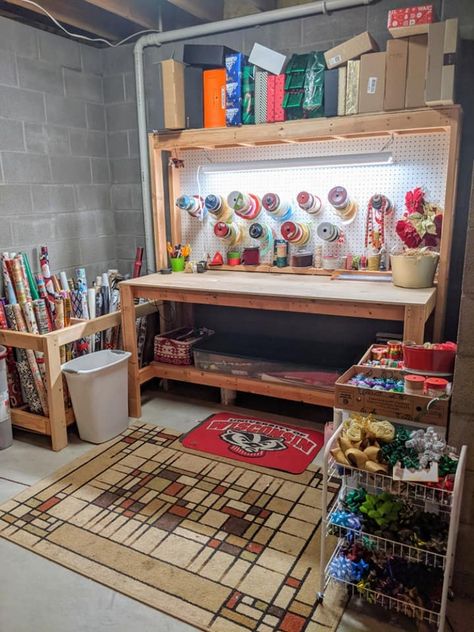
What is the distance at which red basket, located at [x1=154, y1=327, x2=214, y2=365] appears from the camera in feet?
11.2

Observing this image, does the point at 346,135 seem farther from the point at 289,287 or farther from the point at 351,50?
the point at 289,287

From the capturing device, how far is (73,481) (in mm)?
2543

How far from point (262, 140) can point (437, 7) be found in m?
1.13

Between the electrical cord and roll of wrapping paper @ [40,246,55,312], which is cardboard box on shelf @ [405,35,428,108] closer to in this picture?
the electrical cord

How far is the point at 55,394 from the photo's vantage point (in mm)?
2814

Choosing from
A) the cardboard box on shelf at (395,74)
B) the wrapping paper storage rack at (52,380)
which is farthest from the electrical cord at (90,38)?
the wrapping paper storage rack at (52,380)

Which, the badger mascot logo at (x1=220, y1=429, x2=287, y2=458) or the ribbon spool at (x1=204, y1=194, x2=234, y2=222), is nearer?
the badger mascot logo at (x1=220, y1=429, x2=287, y2=458)

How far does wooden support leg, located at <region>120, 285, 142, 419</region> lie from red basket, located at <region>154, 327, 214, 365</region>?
0.28 m

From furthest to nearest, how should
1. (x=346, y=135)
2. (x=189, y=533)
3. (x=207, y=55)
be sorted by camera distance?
(x=207, y=55) < (x=346, y=135) < (x=189, y=533)

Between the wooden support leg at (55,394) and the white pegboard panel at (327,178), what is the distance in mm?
1336

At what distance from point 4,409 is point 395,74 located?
2707 millimetres

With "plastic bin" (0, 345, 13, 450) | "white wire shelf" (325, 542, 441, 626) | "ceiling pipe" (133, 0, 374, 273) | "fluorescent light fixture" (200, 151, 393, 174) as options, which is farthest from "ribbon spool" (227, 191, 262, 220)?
"white wire shelf" (325, 542, 441, 626)

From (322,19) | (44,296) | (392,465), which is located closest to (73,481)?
(44,296)

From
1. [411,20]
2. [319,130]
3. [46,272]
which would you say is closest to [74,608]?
[46,272]
